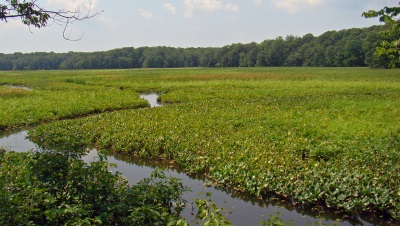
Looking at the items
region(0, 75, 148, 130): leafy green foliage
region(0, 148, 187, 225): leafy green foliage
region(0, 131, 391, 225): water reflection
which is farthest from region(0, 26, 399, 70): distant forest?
region(0, 148, 187, 225): leafy green foliage

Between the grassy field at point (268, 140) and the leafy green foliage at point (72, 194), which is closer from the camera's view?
the leafy green foliage at point (72, 194)

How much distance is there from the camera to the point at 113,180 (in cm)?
716

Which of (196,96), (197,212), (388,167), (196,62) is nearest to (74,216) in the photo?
(197,212)

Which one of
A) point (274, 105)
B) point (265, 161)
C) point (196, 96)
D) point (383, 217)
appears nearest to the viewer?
point (383, 217)

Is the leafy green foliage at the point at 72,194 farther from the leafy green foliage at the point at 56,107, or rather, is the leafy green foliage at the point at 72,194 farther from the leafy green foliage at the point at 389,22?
the leafy green foliage at the point at 56,107

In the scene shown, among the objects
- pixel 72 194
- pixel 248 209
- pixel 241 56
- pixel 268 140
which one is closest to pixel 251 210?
pixel 248 209

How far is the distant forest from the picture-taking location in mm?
97625

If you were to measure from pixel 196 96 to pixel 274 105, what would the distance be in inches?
345

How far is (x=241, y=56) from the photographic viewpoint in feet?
437

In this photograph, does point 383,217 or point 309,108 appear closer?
point 383,217

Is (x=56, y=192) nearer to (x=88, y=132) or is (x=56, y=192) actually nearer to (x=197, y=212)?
(x=197, y=212)

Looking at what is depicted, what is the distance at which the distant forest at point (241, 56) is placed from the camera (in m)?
97.6

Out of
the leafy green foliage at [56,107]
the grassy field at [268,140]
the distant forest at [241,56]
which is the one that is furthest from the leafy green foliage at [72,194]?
the distant forest at [241,56]

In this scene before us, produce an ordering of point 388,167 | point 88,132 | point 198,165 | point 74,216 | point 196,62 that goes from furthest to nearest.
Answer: point 196,62 → point 88,132 → point 198,165 → point 388,167 → point 74,216
